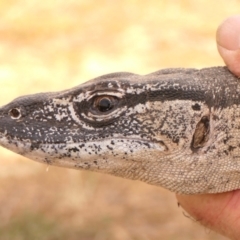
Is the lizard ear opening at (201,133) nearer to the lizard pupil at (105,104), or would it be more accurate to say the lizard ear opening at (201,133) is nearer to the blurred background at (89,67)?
the lizard pupil at (105,104)

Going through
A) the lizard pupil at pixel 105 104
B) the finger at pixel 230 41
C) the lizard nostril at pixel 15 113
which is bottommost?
the lizard pupil at pixel 105 104

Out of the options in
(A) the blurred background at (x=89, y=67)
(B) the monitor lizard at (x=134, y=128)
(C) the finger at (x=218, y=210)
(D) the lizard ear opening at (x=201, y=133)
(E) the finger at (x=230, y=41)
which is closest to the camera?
(B) the monitor lizard at (x=134, y=128)

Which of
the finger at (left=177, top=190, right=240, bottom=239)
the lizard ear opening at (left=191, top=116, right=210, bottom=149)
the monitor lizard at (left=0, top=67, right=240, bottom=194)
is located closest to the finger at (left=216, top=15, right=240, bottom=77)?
the monitor lizard at (left=0, top=67, right=240, bottom=194)

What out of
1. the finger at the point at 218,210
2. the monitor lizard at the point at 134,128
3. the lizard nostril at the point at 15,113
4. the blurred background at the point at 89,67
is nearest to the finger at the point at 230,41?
the monitor lizard at the point at 134,128

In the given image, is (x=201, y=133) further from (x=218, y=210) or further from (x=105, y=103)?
(x=218, y=210)

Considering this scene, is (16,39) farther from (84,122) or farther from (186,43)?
(84,122)

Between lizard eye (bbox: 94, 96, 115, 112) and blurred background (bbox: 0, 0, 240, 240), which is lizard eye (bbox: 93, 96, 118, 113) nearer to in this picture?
lizard eye (bbox: 94, 96, 115, 112)

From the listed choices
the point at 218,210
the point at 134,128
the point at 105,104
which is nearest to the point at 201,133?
the point at 134,128
